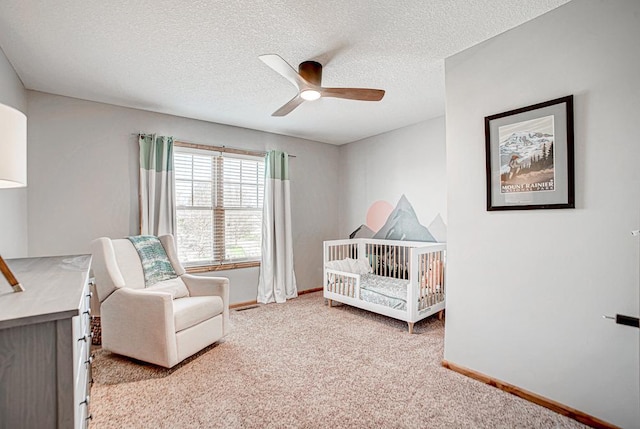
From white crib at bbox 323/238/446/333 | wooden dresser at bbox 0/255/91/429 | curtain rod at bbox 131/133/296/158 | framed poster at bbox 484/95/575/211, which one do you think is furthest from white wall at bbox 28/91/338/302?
framed poster at bbox 484/95/575/211

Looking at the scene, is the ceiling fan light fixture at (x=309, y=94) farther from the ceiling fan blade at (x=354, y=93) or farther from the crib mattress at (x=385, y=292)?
the crib mattress at (x=385, y=292)

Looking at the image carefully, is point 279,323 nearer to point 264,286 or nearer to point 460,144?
point 264,286

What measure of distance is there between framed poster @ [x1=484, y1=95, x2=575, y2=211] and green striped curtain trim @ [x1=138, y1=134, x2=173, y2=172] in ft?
10.8

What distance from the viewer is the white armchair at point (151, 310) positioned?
2402mm

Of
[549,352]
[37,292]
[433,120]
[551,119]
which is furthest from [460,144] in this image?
[37,292]

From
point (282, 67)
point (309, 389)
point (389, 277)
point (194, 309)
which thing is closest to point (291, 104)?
point (282, 67)

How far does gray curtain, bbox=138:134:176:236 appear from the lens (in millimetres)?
3502

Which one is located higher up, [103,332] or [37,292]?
[37,292]

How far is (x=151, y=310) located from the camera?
2410 millimetres

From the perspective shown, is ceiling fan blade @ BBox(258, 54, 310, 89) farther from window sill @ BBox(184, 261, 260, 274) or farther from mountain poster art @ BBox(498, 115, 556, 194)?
window sill @ BBox(184, 261, 260, 274)

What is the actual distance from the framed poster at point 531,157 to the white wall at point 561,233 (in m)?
0.05

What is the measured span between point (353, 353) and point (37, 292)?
2267mm

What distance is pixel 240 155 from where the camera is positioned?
433cm

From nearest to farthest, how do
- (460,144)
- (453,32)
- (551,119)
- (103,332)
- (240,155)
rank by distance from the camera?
1. (551,119)
2. (453,32)
3. (460,144)
4. (103,332)
5. (240,155)
